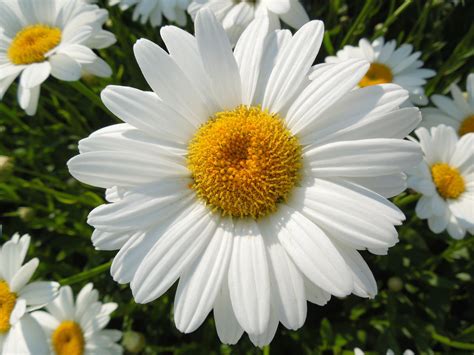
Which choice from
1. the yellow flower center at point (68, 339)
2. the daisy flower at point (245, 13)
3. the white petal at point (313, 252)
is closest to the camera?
the white petal at point (313, 252)

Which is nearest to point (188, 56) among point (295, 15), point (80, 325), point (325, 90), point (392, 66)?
point (325, 90)

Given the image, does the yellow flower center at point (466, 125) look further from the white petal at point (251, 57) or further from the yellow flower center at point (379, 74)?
the white petal at point (251, 57)

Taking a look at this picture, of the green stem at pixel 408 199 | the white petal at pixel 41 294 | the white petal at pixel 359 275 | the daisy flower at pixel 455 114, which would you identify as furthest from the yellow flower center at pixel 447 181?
the white petal at pixel 41 294

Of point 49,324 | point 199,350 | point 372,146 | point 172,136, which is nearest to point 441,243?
point 199,350

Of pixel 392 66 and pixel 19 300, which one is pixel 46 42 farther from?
pixel 392 66

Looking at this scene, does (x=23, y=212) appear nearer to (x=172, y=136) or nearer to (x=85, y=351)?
(x=85, y=351)

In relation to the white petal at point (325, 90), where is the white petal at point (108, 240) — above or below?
below
